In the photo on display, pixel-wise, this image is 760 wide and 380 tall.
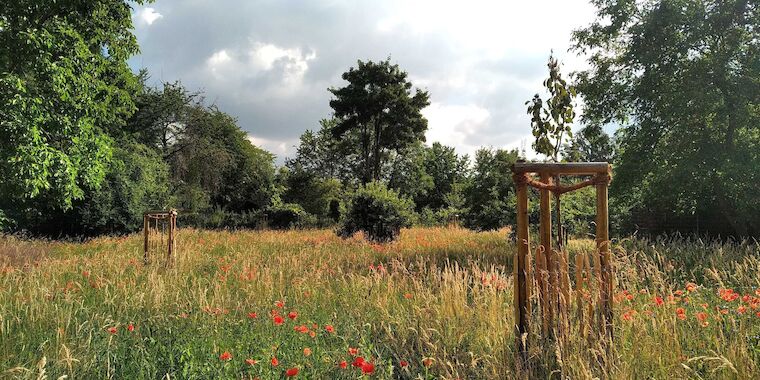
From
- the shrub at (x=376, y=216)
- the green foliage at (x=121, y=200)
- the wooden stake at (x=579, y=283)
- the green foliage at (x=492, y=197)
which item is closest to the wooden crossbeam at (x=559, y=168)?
the wooden stake at (x=579, y=283)

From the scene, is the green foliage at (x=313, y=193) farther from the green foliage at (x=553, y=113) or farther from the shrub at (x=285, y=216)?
the green foliage at (x=553, y=113)

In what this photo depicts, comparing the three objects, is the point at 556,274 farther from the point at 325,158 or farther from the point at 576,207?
the point at 325,158

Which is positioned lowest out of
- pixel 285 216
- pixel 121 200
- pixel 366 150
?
pixel 285 216

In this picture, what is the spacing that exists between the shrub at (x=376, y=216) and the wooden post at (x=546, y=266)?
35.6 feet

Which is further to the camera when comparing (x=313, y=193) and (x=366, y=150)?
(x=366, y=150)

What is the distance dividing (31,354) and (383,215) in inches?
441

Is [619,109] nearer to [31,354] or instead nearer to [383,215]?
[383,215]

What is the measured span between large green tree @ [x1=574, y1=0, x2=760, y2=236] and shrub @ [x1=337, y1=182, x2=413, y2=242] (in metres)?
5.82

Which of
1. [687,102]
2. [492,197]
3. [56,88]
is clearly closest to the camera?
[56,88]

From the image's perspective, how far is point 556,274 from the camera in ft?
9.25

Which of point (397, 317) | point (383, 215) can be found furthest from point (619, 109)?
point (397, 317)

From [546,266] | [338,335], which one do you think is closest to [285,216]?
[338,335]

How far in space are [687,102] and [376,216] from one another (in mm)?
8237

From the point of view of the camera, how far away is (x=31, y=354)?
3.15 m
